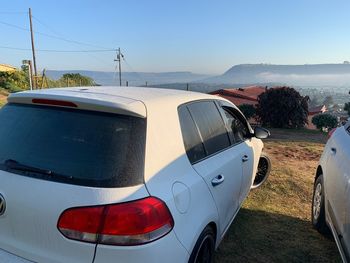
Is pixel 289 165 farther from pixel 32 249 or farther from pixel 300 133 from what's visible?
pixel 32 249

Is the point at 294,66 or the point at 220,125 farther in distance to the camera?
the point at 294,66

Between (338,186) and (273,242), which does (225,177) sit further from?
(273,242)

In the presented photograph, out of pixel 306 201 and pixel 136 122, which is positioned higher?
pixel 136 122

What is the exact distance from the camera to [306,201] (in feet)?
19.8

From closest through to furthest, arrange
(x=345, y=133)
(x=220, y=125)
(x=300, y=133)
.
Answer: (x=220, y=125)
(x=345, y=133)
(x=300, y=133)

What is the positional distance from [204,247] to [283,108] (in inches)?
524

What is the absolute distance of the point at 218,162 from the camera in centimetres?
332

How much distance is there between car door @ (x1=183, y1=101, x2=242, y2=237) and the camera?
308 cm

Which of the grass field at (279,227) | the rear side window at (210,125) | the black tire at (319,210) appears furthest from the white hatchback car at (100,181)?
the black tire at (319,210)

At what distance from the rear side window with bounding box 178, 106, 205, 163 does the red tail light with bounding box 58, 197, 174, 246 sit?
0.80 meters

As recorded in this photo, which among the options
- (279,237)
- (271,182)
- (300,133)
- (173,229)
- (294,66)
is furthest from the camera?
(294,66)

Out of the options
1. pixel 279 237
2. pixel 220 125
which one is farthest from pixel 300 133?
pixel 220 125

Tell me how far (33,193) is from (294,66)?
17039 centimetres

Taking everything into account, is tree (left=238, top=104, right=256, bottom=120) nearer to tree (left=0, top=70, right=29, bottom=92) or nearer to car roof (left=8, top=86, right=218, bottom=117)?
car roof (left=8, top=86, right=218, bottom=117)
